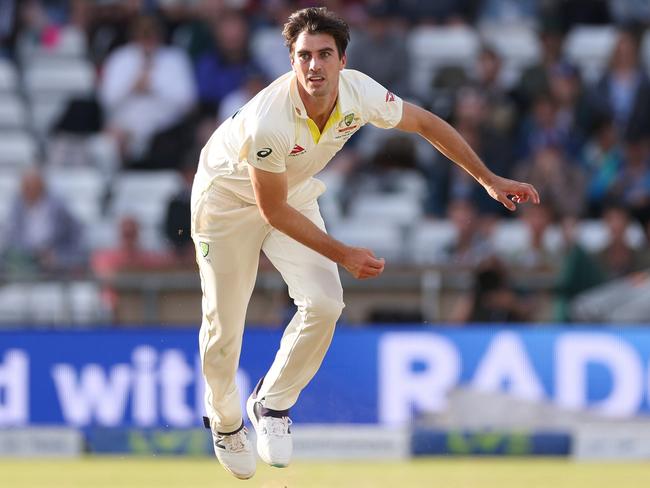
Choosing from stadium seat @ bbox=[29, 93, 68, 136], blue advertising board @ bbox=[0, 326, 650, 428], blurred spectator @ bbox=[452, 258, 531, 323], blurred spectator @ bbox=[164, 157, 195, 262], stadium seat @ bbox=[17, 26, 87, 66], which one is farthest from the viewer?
stadium seat @ bbox=[17, 26, 87, 66]

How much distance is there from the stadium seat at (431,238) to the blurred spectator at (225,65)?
200cm

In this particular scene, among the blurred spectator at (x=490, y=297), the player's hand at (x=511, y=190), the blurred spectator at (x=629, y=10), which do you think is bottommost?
the blurred spectator at (x=490, y=297)

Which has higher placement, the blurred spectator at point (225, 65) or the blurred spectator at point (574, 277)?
the blurred spectator at point (225, 65)

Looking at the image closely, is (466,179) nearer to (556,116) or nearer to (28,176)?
(556,116)

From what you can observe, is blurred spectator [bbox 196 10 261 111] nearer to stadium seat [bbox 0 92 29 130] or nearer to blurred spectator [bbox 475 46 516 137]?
stadium seat [bbox 0 92 29 130]

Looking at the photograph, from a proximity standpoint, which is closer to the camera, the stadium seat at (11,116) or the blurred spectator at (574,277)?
the blurred spectator at (574,277)

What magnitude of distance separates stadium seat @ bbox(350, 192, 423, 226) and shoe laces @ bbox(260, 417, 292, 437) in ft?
14.5

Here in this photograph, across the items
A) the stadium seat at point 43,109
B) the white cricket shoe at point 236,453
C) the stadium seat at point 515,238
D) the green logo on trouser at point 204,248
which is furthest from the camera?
the stadium seat at point 43,109

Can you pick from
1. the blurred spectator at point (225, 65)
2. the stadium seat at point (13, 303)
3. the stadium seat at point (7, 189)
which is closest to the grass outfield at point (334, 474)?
the stadium seat at point (13, 303)

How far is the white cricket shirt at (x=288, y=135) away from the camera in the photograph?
221 inches

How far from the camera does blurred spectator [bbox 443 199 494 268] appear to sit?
9766 mm

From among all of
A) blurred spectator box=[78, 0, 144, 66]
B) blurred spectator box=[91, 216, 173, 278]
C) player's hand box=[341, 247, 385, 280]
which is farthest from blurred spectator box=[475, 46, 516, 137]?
player's hand box=[341, 247, 385, 280]

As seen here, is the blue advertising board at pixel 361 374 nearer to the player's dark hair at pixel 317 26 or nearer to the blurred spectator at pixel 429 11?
the player's dark hair at pixel 317 26

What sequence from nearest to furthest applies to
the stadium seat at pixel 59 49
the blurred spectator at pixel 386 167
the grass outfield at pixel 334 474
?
the grass outfield at pixel 334 474 → the blurred spectator at pixel 386 167 → the stadium seat at pixel 59 49
